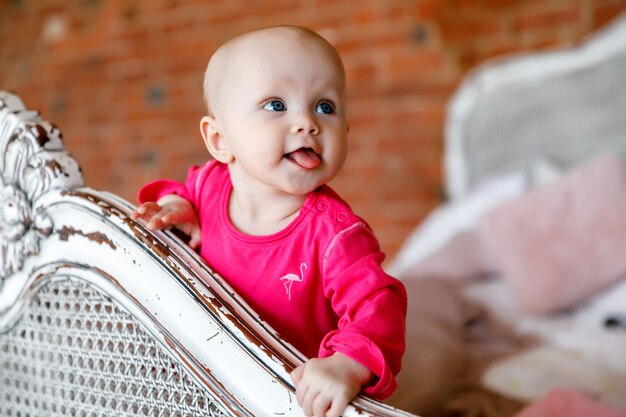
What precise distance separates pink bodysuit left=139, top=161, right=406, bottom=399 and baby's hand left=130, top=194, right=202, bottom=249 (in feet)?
0.07

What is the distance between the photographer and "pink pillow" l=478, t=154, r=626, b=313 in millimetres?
1985

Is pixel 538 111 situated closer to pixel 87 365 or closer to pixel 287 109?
pixel 287 109

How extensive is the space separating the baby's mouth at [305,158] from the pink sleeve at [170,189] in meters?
0.22

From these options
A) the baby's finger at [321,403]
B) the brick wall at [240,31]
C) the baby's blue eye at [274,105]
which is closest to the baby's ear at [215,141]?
the baby's blue eye at [274,105]

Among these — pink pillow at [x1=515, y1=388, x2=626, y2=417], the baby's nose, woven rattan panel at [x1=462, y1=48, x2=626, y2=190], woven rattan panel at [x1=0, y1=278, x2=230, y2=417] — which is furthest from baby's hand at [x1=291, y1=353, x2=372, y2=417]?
woven rattan panel at [x1=462, y1=48, x2=626, y2=190]

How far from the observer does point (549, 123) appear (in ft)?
8.32

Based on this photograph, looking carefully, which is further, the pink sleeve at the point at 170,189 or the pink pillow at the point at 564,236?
the pink pillow at the point at 564,236

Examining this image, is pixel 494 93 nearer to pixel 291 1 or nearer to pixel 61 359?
pixel 291 1

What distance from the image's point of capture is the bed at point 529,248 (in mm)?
1447

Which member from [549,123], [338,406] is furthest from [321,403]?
[549,123]

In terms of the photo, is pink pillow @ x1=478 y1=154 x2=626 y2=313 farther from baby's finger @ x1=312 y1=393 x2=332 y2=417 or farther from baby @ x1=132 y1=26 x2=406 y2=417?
baby's finger @ x1=312 y1=393 x2=332 y2=417

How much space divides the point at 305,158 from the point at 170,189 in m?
0.27

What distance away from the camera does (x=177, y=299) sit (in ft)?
2.68

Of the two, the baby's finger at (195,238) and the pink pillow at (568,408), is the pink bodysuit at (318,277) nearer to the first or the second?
the baby's finger at (195,238)
